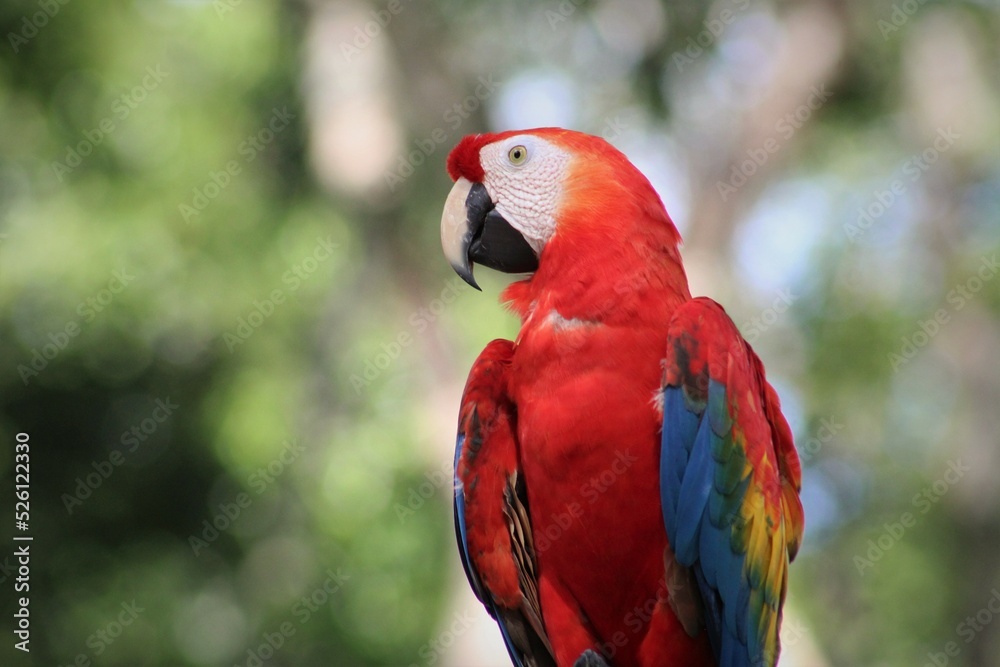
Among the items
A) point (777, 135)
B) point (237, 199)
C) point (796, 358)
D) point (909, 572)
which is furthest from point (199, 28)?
point (909, 572)

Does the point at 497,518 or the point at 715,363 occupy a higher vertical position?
the point at 715,363

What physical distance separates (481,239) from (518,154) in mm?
258

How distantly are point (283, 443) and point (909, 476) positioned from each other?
7094 millimetres

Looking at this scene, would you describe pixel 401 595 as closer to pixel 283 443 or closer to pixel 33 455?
pixel 283 443

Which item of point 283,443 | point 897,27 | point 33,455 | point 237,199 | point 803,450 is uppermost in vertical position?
point 897,27

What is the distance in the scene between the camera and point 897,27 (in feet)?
23.8

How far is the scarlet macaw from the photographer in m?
2.16

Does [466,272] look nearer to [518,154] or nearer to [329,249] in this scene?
[518,154]

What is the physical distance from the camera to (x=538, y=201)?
8.13ft
